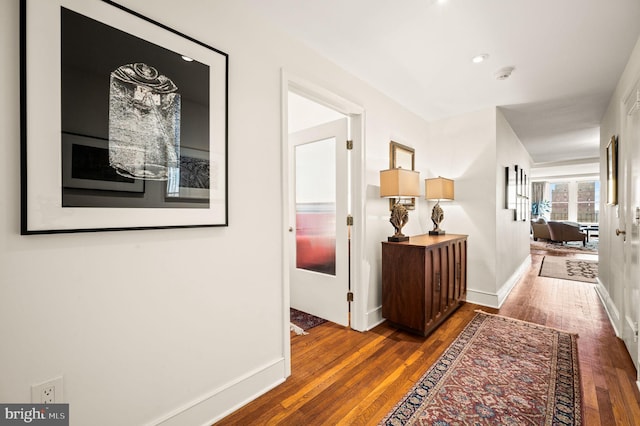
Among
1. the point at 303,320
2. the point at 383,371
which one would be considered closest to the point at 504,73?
the point at 383,371

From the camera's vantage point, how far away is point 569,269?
5348 millimetres

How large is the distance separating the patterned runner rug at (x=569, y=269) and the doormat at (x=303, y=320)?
4309 mm

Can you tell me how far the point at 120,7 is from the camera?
4.08 feet

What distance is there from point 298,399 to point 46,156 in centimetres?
177

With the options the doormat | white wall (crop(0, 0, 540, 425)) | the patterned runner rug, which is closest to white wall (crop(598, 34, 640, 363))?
the patterned runner rug

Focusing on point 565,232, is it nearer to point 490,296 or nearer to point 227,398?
point 490,296

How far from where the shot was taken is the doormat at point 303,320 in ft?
9.25

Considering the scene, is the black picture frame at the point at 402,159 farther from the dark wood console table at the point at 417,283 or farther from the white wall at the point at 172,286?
the white wall at the point at 172,286

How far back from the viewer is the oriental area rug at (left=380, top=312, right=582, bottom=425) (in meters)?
1.60

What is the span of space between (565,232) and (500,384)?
30.1 ft

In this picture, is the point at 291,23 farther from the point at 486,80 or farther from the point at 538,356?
the point at 538,356

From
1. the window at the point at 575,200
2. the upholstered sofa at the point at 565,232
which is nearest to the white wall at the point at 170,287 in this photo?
the upholstered sofa at the point at 565,232

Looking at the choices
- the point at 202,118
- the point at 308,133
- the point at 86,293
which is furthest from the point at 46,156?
the point at 308,133

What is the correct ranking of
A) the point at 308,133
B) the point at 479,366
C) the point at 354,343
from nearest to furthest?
the point at 479,366 → the point at 354,343 → the point at 308,133
